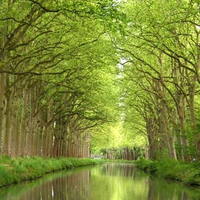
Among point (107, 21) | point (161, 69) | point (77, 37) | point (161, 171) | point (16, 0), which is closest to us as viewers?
point (107, 21)

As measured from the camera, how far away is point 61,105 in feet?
112

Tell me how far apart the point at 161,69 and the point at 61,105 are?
12.9 meters

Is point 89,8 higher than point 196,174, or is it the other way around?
point 89,8

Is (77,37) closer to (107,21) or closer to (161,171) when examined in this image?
(107,21)

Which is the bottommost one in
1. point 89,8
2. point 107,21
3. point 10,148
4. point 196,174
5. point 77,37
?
point 196,174

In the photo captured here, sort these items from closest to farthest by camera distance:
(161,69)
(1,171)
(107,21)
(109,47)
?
(107,21)
(1,171)
(109,47)
(161,69)

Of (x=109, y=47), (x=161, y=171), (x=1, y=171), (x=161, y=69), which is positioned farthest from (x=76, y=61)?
Result: (x=161, y=171)

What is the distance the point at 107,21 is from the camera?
12070mm

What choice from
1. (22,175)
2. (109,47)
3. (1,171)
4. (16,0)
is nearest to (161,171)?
(109,47)

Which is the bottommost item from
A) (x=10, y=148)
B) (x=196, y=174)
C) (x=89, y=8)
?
(x=196, y=174)

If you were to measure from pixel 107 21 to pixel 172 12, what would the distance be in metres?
6.02

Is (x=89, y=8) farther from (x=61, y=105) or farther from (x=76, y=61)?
(x=61, y=105)

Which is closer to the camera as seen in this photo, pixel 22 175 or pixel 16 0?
pixel 16 0

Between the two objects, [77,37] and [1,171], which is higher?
[77,37]
